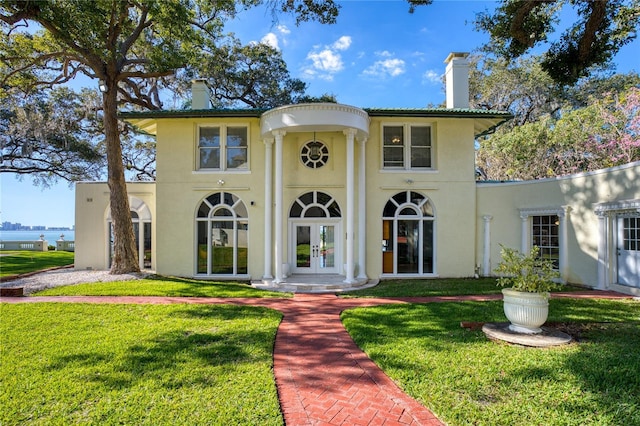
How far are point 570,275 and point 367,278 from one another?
6.89m

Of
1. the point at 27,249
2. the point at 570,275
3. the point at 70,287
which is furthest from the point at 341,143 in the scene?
the point at 27,249

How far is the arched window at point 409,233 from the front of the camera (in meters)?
12.8

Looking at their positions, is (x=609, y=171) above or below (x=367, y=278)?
Answer: above

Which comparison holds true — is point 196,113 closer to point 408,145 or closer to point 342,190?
point 342,190

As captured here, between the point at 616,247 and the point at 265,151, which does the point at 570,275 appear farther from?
the point at 265,151

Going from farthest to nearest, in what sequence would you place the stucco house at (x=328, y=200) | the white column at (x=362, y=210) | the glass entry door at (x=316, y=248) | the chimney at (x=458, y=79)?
the chimney at (x=458, y=79)
the glass entry door at (x=316, y=248)
the stucco house at (x=328, y=200)
the white column at (x=362, y=210)

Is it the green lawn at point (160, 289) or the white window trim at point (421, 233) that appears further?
the white window trim at point (421, 233)

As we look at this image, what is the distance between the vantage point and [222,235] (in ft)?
42.4

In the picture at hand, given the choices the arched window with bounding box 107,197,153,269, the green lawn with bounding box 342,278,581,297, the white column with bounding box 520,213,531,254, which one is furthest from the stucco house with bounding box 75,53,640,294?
the arched window with bounding box 107,197,153,269

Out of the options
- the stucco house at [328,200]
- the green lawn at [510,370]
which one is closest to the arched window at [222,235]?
the stucco house at [328,200]

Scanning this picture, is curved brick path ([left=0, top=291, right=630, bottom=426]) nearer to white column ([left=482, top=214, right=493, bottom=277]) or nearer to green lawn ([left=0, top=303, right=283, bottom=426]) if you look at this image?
green lawn ([left=0, top=303, right=283, bottom=426])

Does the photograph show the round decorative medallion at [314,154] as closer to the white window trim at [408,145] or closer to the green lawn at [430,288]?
the white window trim at [408,145]

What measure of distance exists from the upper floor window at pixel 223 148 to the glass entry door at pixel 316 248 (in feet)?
11.5

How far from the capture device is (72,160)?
22359 millimetres
